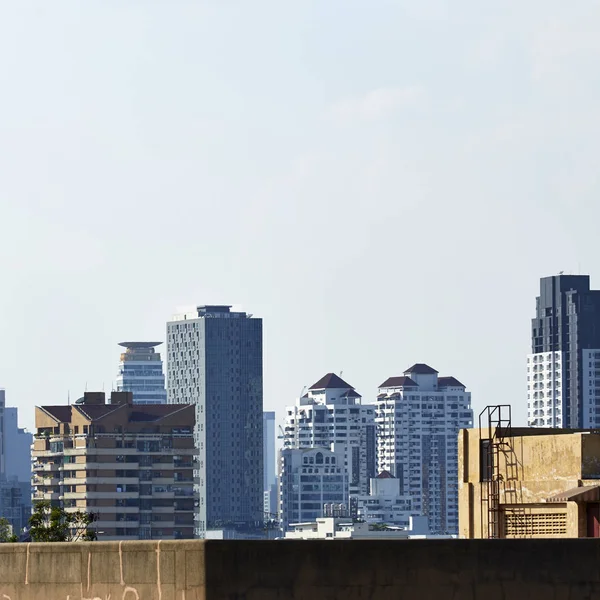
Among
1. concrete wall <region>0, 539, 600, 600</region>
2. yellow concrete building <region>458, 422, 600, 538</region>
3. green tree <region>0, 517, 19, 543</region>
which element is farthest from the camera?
green tree <region>0, 517, 19, 543</region>

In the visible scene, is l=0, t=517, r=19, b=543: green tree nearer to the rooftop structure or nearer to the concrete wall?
the rooftop structure

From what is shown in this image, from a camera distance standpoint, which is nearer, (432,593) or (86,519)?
(432,593)

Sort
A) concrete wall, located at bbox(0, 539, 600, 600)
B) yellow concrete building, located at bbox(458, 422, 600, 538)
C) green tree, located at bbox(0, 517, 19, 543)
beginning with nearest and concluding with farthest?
1. concrete wall, located at bbox(0, 539, 600, 600)
2. yellow concrete building, located at bbox(458, 422, 600, 538)
3. green tree, located at bbox(0, 517, 19, 543)

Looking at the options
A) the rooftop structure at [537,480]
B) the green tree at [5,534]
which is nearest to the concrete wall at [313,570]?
the rooftop structure at [537,480]

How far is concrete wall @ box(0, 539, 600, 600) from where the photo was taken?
18.9m

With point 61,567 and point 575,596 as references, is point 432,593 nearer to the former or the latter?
point 575,596

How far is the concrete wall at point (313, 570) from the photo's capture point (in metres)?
18.9

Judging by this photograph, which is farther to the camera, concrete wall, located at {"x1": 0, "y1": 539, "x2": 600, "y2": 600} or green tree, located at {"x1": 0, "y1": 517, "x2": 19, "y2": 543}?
green tree, located at {"x1": 0, "y1": 517, "x2": 19, "y2": 543}

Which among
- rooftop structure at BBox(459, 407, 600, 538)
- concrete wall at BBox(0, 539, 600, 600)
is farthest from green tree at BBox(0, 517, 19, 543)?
concrete wall at BBox(0, 539, 600, 600)

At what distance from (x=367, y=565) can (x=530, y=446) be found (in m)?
24.0

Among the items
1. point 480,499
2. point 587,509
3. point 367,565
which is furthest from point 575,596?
point 480,499

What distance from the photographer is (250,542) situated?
62.2ft

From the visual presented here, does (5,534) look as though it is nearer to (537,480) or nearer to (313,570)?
(537,480)

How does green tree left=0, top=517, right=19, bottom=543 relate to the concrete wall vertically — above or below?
below
